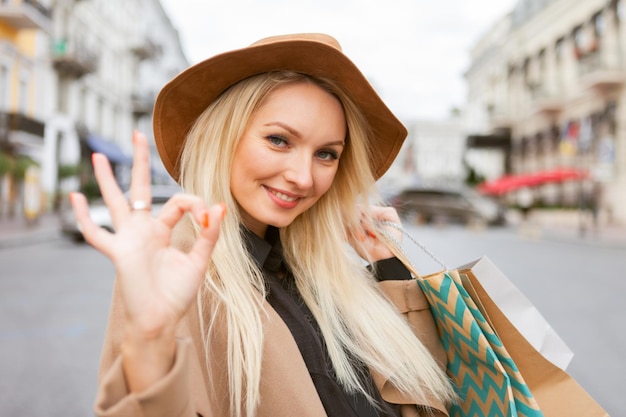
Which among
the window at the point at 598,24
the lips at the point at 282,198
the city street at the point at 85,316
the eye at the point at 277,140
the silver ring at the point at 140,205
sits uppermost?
the window at the point at 598,24

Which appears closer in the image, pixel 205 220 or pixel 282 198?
pixel 205 220

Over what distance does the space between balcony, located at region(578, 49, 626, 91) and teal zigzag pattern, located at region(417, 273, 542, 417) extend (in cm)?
2543

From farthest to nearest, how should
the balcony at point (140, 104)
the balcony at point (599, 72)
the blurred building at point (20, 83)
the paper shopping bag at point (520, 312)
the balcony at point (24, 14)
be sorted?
the balcony at point (140, 104)
the balcony at point (599, 72)
the blurred building at point (20, 83)
the balcony at point (24, 14)
the paper shopping bag at point (520, 312)

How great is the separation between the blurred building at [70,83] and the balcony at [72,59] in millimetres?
41

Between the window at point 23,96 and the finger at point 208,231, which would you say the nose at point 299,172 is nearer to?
the finger at point 208,231

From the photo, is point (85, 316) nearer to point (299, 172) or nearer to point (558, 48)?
point (299, 172)

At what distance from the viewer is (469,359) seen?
151 centimetres

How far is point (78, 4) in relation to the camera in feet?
89.7

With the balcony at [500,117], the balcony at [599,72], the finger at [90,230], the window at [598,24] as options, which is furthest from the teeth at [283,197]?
the balcony at [500,117]

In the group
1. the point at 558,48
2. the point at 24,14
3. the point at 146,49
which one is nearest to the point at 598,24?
the point at 558,48

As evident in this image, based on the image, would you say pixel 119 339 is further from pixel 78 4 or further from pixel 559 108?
pixel 559 108

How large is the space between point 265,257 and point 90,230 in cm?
66

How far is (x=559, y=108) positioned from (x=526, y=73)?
5780mm

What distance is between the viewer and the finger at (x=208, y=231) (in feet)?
3.40
